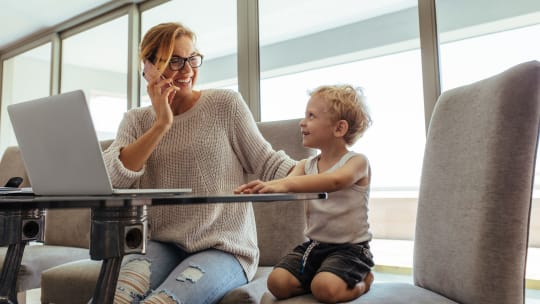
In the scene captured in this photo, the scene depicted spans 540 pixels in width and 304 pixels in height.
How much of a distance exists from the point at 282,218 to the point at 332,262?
489mm

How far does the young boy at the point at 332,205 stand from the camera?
970mm

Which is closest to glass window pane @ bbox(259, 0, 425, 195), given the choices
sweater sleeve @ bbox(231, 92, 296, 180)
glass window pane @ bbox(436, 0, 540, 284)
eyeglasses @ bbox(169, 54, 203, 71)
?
glass window pane @ bbox(436, 0, 540, 284)

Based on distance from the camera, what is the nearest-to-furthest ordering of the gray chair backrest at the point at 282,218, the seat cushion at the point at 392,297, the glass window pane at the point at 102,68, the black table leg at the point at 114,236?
the black table leg at the point at 114,236 → the seat cushion at the point at 392,297 → the gray chair backrest at the point at 282,218 → the glass window pane at the point at 102,68

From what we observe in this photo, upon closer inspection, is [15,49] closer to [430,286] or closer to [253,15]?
[253,15]

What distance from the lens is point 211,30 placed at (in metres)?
3.18

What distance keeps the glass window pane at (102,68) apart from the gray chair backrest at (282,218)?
265 centimetres

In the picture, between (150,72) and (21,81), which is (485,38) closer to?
(150,72)

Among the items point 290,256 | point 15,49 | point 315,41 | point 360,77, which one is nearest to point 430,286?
point 290,256

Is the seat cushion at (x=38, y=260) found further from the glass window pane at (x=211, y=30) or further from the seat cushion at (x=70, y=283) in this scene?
the glass window pane at (x=211, y=30)

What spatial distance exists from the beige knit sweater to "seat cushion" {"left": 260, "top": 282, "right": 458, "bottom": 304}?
0.25 meters

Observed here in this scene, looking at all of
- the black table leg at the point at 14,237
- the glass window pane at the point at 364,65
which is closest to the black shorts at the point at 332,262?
the black table leg at the point at 14,237

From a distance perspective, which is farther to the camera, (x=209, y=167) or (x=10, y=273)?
(x=209, y=167)

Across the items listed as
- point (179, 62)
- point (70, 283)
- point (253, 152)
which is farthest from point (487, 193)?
point (70, 283)

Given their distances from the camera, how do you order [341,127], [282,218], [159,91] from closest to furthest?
[159,91]
[341,127]
[282,218]
